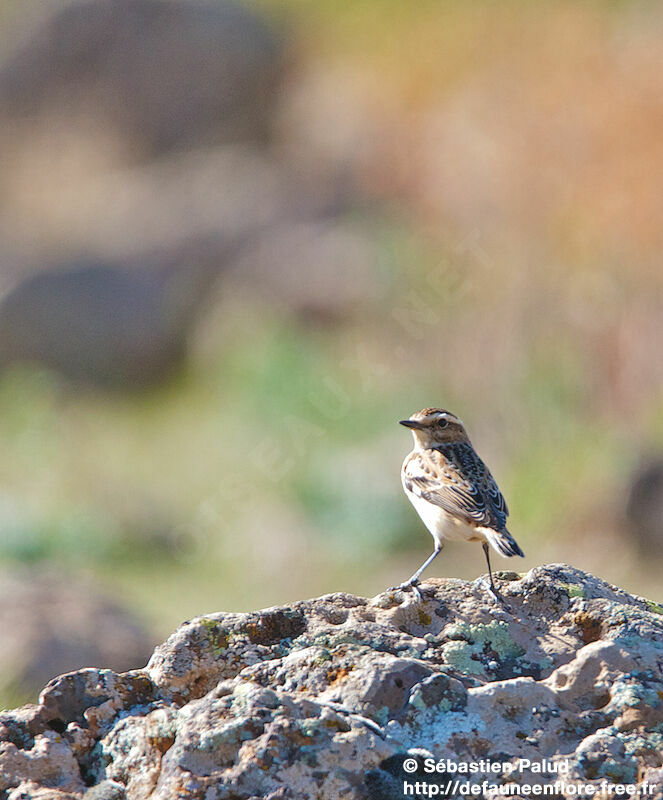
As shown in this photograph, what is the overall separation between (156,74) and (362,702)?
2700 cm

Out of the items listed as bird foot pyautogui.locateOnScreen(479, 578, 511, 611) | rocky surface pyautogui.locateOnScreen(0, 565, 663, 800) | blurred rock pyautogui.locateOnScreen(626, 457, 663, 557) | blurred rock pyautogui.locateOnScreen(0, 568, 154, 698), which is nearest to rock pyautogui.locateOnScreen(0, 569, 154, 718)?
blurred rock pyautogui.locateOnScreen(0, 568, 154, 698)

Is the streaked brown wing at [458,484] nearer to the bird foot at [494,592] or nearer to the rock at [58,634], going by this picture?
the bird foot at [494,592]

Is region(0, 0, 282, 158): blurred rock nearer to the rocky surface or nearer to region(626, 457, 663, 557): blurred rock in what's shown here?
region(626, 457, 663, 557): blurred rock

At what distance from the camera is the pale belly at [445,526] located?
5469 millimetres

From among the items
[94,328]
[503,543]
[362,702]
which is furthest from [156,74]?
[362,702]

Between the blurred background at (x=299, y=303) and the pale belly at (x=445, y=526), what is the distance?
2.45m

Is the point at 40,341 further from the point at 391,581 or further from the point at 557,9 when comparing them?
the point at 557,9

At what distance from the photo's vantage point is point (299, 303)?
18375 millimetres

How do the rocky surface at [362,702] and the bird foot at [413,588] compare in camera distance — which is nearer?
the rocky surface at [362,702]

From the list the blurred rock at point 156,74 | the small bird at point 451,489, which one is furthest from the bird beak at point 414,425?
the blurred rock at point 156,74

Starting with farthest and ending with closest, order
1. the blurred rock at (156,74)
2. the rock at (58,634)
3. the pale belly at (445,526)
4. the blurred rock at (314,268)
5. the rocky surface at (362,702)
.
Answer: the blurred rock at (156,74), the blurred rock at (314,268), the rock at (58,634), the pale belly at (445,526), the rocky surface at (362,702)

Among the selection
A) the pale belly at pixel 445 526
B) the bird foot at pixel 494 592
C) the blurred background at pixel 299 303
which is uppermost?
the blurred background at pixel 299 303

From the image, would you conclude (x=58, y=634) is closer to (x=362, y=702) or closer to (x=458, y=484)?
(x=458, y=484)

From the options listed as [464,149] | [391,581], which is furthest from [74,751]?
[464,149]
